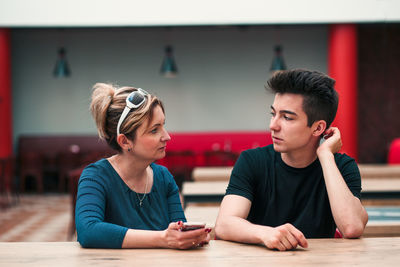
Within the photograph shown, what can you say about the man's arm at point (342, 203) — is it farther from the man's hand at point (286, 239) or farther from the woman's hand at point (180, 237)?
the woman's hand at point (180, 237)

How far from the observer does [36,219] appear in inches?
233

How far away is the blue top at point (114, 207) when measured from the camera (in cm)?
134

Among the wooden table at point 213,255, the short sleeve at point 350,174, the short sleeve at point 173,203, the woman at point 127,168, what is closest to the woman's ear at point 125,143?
the woman at point 127,168

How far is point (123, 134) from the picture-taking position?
62.9 inches

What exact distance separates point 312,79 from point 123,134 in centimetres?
71

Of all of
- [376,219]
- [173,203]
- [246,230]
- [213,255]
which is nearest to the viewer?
[213,255]

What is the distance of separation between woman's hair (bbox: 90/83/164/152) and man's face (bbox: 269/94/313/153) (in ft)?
1.42

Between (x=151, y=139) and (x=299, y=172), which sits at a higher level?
(x=151, y=139)

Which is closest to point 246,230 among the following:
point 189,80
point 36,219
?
point 36,219

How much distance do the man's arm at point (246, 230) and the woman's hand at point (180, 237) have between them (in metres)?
0.16

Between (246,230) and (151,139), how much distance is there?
1.54 feet

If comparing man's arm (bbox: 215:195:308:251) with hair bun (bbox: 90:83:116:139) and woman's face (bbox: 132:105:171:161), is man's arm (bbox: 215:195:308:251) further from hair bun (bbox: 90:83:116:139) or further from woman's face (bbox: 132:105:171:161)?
hair bun (bbox: 90:83:116:139)

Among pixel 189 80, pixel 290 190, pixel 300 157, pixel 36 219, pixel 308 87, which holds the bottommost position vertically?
pixel 36 219

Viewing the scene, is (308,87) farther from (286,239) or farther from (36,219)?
(36,219)
